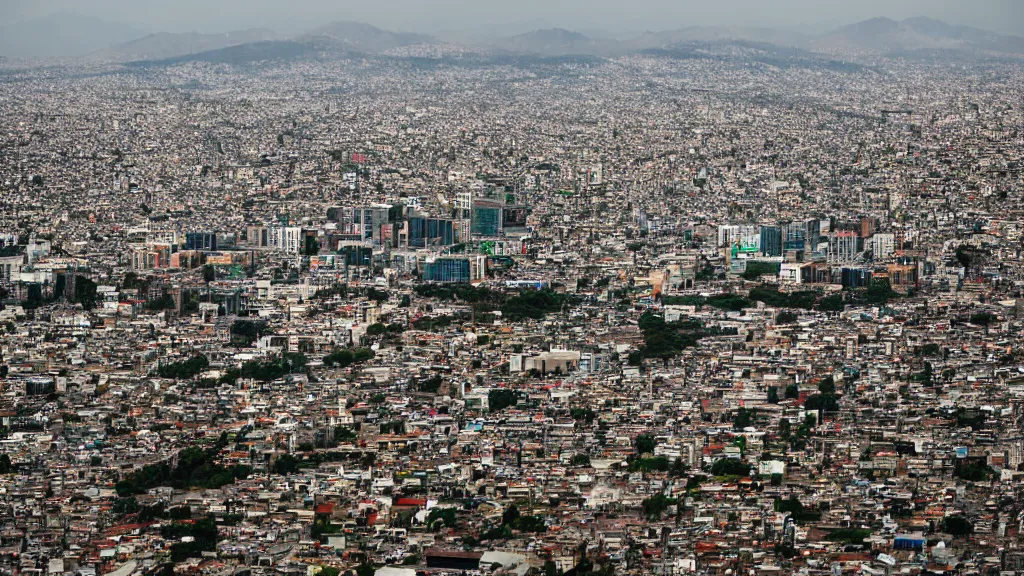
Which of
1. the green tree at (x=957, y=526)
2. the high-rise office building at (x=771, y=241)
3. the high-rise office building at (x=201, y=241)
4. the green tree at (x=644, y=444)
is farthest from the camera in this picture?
the high-rise office building at (x=201, y=241)

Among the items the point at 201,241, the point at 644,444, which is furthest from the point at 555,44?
the point at 644,444

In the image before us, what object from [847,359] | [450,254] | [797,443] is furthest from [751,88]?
[797,443]

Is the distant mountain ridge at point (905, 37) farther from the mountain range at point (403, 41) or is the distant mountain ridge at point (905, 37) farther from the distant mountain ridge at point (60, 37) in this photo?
the distant mountain ridge at point (60, 37)

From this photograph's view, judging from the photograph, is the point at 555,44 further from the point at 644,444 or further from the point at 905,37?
the point at 644,444

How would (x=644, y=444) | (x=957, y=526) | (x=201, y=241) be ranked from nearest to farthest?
(x=957, y=526)
(x=644, y=444)
(x=201, y=241)

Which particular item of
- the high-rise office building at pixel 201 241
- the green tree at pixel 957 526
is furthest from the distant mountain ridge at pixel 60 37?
the green tree at pixel 957 526

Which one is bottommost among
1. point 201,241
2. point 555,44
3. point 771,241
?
point 201,241

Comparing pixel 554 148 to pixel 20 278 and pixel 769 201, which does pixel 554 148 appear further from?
pixel 20 278

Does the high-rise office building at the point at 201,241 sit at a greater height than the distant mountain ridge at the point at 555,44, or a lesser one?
lesser

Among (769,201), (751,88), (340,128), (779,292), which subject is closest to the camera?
(779,292)
